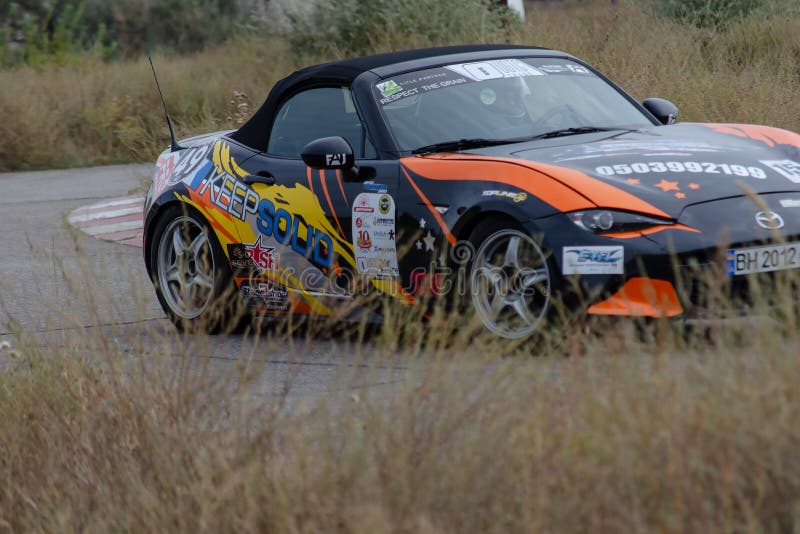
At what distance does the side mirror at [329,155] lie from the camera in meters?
7.12

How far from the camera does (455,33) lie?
55.2ft

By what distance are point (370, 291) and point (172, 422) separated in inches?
105

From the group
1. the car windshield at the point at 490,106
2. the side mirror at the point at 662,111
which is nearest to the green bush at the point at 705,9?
the side mirror at the point at 662,111

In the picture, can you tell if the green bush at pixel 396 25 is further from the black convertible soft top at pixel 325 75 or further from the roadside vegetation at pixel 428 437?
the roadside vegetation at pixel 428 437

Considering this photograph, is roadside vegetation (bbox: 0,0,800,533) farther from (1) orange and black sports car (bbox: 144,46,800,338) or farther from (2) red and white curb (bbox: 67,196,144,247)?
(2) red and white curb (bbox: 67,196,144,247)

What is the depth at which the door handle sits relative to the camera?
7691 mm

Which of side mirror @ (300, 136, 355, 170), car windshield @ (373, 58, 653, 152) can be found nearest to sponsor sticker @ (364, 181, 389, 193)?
side mirror @ (300, 136, 355, 170)

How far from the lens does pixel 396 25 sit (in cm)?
1708

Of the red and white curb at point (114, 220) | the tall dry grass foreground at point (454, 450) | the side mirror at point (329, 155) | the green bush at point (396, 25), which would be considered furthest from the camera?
the green bush at point (396, 25)

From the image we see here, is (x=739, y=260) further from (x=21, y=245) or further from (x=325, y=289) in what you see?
(x=21, y=245)

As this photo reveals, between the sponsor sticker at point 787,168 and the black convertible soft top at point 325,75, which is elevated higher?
the black convertible soft top at point 325,75

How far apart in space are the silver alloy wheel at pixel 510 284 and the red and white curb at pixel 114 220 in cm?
625

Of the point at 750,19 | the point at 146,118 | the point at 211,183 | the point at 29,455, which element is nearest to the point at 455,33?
the point at 750,19

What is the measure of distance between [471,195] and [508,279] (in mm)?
438
